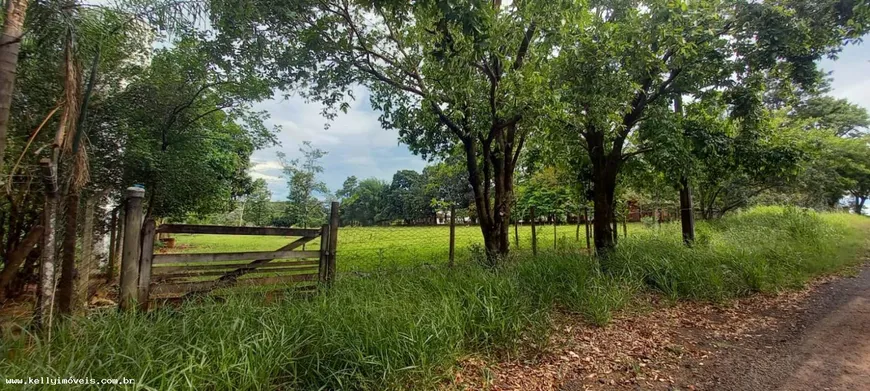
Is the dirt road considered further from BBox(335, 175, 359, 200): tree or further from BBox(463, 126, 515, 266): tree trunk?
BBox(335, 175, 359, 200): tree

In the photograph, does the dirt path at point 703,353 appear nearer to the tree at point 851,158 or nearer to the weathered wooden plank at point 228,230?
the weathered wooden plank at point 228,230

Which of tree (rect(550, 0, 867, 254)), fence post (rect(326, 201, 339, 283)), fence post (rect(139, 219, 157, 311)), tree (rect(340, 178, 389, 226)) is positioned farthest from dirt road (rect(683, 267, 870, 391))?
tree (rect(340, 178, 389, 226))

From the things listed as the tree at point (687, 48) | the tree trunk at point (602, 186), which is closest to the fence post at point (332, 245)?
the tree at point (687, 48)

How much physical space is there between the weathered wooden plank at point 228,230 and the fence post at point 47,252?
0.96m

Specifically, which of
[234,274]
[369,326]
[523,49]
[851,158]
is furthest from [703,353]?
[851,158]

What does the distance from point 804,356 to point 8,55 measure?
6.05 m

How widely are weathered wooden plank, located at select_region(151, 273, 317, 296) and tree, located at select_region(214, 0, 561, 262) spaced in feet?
9.14

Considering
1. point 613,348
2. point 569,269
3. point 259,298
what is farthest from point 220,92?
point 613,348

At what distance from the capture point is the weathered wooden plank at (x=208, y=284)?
324 cm

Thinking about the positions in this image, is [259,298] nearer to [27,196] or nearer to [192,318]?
[192,318]

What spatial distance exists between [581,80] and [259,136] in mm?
7143

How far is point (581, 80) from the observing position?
495 centimetres

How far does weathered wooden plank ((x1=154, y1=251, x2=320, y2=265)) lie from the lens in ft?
10.8

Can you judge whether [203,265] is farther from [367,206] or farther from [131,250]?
[367,206]
